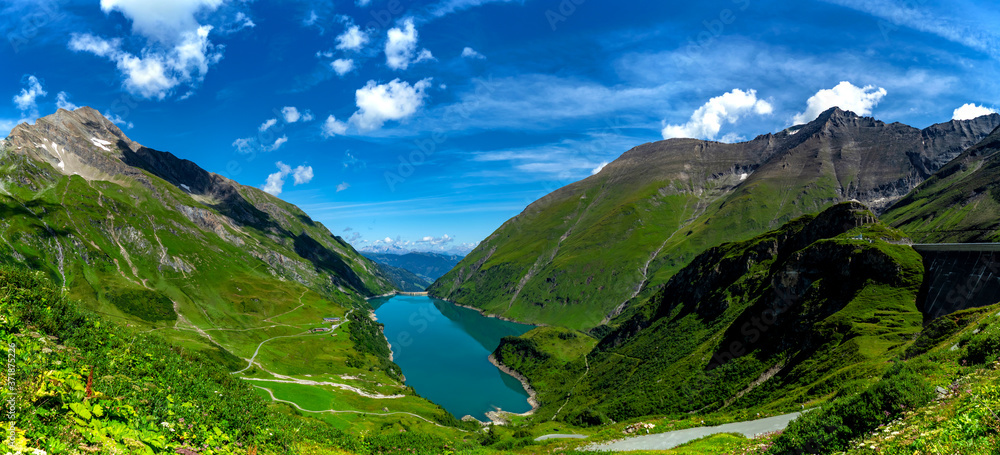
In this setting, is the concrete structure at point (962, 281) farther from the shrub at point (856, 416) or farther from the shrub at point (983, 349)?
the shrub at point (856, 416)

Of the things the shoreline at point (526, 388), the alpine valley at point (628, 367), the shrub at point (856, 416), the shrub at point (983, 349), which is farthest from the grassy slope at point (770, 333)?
Answer: the shrub at point (856, 416)

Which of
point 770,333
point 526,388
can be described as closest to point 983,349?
point 770,333

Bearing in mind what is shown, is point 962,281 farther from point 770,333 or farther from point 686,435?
point 686,435

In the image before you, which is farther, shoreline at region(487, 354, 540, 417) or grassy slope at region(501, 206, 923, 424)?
shoreline at region(487, 354, 540, 417)

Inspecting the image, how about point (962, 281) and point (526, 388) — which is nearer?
point (962, 281)

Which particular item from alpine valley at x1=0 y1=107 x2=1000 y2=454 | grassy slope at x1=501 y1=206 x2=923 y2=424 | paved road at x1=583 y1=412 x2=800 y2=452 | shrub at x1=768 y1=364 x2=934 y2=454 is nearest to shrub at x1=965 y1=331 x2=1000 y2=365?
alpine valley at x1=0 y1=107 x2=1000 y2=454

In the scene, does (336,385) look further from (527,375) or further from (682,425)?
(682,425)

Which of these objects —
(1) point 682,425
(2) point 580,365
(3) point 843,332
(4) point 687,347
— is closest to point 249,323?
(2) point 580,365

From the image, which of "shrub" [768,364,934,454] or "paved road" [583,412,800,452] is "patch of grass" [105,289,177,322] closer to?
"paved road" [583,412,800,452]
